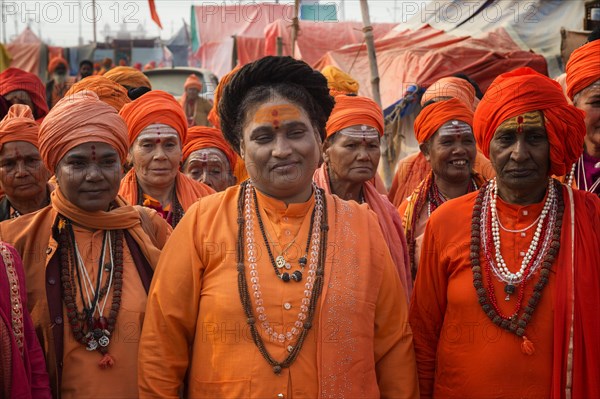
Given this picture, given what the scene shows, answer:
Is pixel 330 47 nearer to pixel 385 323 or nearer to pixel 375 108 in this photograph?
pixel 375 108

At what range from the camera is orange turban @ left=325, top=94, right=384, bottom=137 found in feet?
16.9

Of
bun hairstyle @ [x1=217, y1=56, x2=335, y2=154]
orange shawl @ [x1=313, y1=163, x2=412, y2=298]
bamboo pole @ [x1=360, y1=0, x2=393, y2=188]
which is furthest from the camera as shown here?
bamboo pole @ [x1=360, y1=0, x2=393, y2=188]

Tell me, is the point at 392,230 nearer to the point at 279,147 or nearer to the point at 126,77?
the point at 279,147

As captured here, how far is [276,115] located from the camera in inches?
126

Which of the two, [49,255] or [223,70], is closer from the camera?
[49,255]

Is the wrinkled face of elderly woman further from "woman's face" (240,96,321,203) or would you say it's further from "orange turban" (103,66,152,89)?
"orange turban" (103,66,152,89)

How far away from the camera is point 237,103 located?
3.36 meters

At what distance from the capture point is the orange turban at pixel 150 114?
5.27m

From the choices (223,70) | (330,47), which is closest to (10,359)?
(330,47)

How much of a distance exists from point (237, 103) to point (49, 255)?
43.3 inches

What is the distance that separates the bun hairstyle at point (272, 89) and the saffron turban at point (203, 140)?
2612 mm

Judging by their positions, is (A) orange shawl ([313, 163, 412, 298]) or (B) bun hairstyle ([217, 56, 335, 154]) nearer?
(B) bun hairstyle ([217, 56, 335, 154])

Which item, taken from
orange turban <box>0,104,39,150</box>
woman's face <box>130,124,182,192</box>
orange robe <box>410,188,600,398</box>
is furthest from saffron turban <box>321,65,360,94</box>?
orange robe <box>410,188,600,398</box>

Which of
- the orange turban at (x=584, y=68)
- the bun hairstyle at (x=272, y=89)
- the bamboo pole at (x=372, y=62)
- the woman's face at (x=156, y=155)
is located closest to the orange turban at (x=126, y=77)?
the woman's face at (x=156, y=155)
